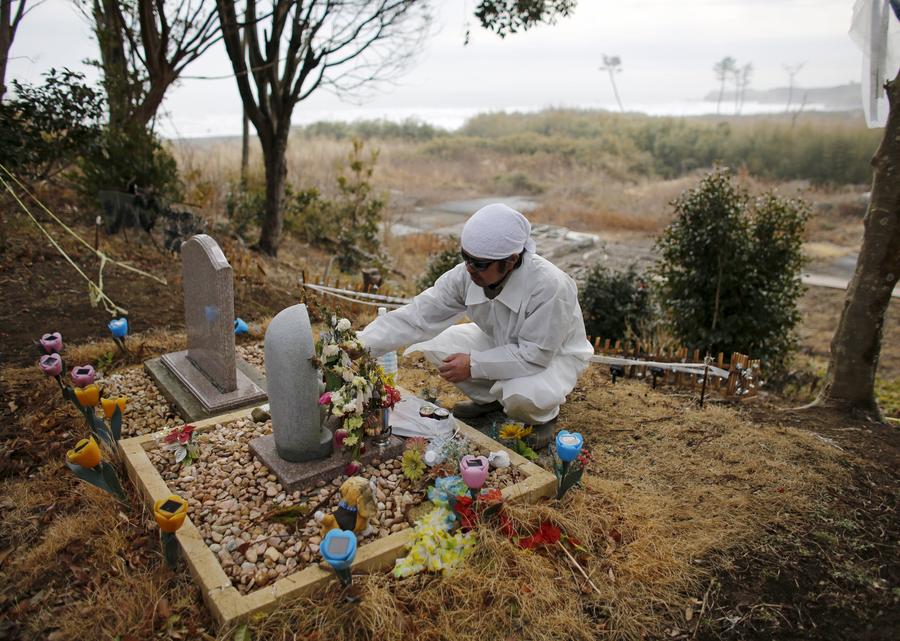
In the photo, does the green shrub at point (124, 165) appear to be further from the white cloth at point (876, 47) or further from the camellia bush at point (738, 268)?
the white cloth at point (876, 47)

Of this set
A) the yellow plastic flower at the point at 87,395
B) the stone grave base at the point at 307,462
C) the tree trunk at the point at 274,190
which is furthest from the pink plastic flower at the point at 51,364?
the tree trunk at the point at 274,190

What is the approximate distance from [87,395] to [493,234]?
216 centimetres

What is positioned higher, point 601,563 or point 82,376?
point 82,376

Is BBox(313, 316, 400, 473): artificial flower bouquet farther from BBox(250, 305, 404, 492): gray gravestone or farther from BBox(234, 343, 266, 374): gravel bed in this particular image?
BBox(234, 343, 266, 374): gravel bed

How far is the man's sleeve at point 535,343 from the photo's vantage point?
125 inches

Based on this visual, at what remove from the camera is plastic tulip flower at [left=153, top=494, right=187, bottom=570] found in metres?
2.19

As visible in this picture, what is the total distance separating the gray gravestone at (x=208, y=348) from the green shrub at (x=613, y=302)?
3648 mm

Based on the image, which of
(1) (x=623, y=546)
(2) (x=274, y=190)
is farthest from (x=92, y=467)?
(2) (x=274, y=190)

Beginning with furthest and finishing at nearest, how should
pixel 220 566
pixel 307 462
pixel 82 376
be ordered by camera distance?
pixel 82 376, pixel 307 462, pixel 220 566

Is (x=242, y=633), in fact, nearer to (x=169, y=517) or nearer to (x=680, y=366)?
(x=169, y=517)

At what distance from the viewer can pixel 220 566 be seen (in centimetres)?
234

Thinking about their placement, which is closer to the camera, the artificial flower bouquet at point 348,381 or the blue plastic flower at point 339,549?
the blue plastic flower at point 339,549

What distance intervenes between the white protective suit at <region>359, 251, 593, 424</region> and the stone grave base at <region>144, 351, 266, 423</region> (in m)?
1.00

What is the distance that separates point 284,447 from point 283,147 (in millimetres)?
6134
